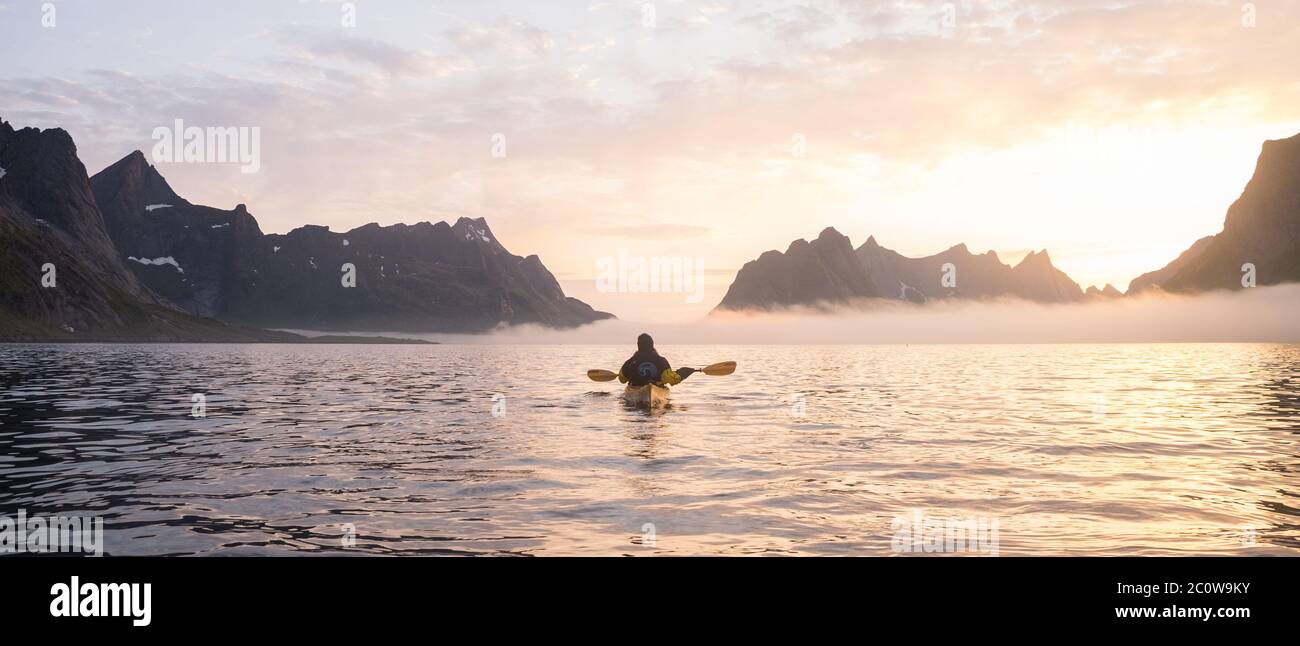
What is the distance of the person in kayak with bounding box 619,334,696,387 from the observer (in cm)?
3306

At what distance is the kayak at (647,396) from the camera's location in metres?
31.3

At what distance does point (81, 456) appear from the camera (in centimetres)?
1756

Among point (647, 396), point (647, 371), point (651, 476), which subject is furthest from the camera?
point (647, 371)

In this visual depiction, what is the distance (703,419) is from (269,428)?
14183 millimetres

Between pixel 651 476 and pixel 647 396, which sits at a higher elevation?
pixel 647 396

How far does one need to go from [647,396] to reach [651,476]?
16.0m

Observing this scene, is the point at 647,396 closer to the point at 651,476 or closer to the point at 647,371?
the point at 647,371

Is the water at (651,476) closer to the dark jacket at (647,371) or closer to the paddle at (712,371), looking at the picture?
the dark jacket at (647,371)

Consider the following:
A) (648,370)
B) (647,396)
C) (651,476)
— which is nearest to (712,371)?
(648,370)

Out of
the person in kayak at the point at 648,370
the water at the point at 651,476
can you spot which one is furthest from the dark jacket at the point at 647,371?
the water at the point at 651,476

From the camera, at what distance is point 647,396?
3156cm

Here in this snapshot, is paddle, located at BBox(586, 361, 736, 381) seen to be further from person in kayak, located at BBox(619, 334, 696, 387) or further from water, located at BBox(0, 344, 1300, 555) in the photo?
water, located at BBox(0, 344, 1300, 555)

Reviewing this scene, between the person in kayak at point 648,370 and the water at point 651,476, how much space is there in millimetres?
2375
